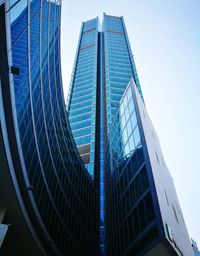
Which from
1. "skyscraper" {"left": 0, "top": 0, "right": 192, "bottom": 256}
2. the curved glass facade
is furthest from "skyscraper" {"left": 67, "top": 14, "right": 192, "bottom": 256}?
the curved glass facade

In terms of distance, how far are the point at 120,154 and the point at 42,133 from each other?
1348 cm

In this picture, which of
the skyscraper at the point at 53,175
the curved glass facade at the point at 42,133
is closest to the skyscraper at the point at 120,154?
the skyscraper at the point at 53,175

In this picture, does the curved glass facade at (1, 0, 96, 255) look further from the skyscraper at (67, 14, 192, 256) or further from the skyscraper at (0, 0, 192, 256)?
the skyscraper at (67, 14, 192, 256)

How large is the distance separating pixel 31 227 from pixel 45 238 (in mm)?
2693

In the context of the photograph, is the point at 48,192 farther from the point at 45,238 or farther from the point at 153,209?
the point at 153,209

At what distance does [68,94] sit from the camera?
7381 cm

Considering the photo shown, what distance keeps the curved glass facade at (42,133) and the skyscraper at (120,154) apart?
16.1 feet

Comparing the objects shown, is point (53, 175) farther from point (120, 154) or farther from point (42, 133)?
point (120, 154)

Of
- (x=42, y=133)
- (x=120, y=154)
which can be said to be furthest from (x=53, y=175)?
(x=120, y=154)

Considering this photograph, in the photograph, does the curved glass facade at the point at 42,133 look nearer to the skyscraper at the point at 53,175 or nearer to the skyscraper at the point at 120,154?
the skyscraper at the point at 53,175

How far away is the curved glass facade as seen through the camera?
12.2 m

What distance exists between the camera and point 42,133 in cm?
1838

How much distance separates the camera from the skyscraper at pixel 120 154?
1731 centimetres

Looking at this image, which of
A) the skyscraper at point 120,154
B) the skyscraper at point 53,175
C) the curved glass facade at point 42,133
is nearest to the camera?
the skyscraper at point 53,175
